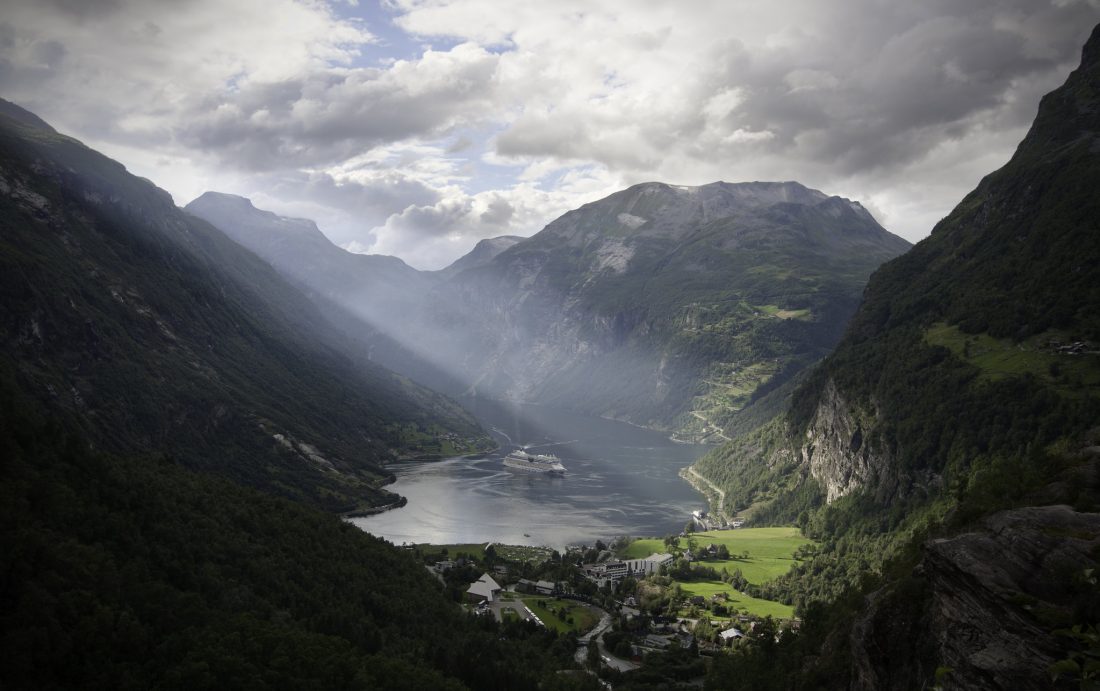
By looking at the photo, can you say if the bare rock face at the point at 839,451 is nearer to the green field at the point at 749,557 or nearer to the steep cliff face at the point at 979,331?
the steep cliff face at the point at 979,331

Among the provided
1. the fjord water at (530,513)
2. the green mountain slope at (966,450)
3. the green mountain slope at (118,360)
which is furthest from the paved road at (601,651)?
the green mountain slope at (118,360)

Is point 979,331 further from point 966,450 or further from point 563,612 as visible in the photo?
point 563,612

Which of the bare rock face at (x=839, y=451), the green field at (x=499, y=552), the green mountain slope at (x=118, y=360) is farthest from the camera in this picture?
the green mountain slope at (x=118, y=360)

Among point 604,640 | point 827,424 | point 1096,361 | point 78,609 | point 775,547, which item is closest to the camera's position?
point 78,609

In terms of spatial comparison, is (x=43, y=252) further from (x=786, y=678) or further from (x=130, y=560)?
(x=786, y=678)

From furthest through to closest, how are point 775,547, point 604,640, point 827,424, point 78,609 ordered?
point 827,424
point 775,547
point 604,640
point 78,609

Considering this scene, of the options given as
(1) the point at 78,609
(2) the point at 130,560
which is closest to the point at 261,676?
(1) the point at 78,609

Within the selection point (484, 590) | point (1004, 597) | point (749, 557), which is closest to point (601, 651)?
point (484, 590)
